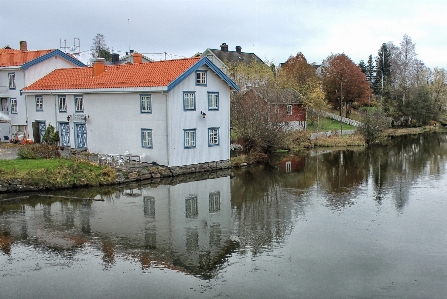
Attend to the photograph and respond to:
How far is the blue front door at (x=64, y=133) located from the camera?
31203mm

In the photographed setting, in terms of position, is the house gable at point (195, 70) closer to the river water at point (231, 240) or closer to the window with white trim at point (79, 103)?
the river water at point (231, 240)

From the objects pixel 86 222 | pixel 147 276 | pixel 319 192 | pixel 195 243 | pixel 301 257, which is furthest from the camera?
pixel 319 192

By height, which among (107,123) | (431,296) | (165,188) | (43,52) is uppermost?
(43,52)

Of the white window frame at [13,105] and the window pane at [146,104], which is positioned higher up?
the white window frame at [13,105]

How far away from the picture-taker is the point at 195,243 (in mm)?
15023

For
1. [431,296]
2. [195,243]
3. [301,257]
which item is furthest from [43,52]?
[431,296]

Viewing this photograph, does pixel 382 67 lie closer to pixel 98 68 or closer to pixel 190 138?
pixel 98 68

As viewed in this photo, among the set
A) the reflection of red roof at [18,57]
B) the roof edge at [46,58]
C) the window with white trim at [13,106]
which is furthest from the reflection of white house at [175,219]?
the reflection of red roof at [18,57]

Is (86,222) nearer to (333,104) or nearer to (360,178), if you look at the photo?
(360,178)

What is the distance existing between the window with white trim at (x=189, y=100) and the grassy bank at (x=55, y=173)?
18.0ft

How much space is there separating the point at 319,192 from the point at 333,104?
3948cm

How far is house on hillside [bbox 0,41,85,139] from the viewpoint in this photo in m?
34.8

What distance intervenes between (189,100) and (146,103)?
2.38 meters

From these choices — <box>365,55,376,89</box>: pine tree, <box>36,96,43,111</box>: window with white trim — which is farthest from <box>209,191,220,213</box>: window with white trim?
<box>365,55,376,89</box>: pine tree
